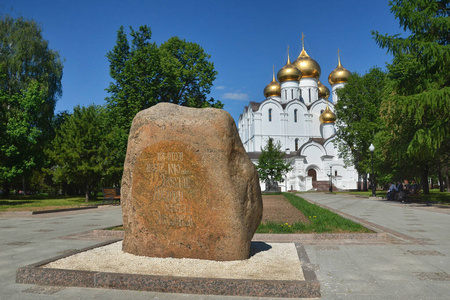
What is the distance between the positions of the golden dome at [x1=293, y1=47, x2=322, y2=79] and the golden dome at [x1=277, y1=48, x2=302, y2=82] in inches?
90.7

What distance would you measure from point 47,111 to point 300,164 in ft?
117

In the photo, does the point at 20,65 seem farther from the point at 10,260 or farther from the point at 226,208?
the point at 226,208

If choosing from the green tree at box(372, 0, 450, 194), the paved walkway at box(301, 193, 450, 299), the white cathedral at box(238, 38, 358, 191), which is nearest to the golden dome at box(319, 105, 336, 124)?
the white cathedral at box(238, 38, 358, 191)

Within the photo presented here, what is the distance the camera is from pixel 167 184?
5.90 meters

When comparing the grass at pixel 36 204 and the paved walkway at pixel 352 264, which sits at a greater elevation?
the grass at pixel 36 204

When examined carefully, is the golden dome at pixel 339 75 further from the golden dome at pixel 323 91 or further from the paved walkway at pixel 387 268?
the paved walkway at pixel 387 268

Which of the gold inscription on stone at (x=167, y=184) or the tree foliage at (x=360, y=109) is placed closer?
the gold inscription on stone at (x=167, y=184)

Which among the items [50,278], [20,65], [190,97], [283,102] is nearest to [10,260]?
[50,278]

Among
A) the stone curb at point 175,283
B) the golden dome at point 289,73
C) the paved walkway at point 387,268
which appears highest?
the golden dome at point 289,73

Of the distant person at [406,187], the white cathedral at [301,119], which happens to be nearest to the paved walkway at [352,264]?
the distant person at [406,187]

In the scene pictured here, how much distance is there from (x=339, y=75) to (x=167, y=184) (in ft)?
195

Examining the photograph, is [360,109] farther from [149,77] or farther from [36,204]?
[36,204]

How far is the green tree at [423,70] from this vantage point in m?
16.3

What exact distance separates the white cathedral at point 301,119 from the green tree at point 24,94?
31082 mm
